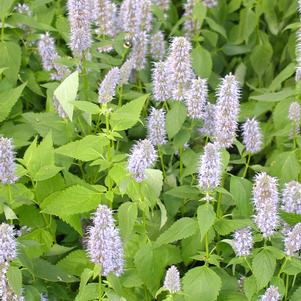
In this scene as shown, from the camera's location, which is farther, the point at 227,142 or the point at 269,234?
the point at 227,142

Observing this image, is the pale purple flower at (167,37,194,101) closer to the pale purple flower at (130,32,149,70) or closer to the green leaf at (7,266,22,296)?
the pale purple flower at (130,32,149,70)

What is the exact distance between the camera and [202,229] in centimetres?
312

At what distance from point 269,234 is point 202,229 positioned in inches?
12.3

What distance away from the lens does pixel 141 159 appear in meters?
3.08

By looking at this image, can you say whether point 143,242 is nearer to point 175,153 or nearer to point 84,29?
point 175,153

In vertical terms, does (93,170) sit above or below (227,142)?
below

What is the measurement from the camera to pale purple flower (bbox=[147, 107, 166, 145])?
12.2 feet

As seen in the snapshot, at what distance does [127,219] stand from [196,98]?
78cm

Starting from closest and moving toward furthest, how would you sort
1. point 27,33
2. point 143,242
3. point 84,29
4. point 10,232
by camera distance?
point 10,232 < point 143,242 < point 84,29 < point 27,33

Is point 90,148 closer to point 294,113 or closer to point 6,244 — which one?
point 6,244

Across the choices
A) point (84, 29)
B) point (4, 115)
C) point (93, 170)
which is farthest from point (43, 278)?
point (84, 29)

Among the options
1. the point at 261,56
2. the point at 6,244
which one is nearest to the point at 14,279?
the point at 6,244

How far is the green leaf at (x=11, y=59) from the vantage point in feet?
13.8

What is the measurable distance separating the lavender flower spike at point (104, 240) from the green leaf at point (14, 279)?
0.30 metres
